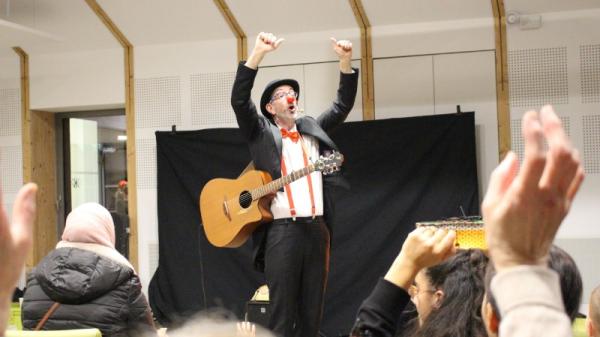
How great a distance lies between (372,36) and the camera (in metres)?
6.47

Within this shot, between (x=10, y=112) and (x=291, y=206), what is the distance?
5109 mm

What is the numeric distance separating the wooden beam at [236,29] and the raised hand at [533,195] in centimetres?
603

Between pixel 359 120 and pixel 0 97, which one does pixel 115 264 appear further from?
pixel 0 97

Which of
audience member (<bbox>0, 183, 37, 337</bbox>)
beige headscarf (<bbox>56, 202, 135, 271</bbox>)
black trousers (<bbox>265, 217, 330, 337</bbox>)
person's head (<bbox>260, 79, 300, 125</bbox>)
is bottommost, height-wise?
black trousers (<bbox>265, 217, 330, 337</bbox>)

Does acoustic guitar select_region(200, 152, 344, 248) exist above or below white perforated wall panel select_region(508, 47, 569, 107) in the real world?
below

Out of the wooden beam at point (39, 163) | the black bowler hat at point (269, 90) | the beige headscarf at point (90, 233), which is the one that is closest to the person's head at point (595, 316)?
the beige headscarf at point (90, 233)

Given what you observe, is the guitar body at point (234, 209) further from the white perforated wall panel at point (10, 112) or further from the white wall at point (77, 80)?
the white perforated wall panel at point (10, 112)

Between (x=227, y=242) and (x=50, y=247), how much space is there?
432cm

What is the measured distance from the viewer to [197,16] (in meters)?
6.68

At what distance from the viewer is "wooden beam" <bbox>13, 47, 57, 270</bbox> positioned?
7465 mm

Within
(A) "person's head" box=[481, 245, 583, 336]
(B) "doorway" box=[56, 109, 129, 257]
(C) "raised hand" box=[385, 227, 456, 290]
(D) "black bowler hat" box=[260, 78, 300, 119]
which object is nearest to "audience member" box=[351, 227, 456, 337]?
(C) "raised hand" box=[385, 227, 456, 290]

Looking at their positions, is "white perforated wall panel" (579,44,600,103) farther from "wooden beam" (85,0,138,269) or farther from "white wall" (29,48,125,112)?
"white wall" (29,48,125,112)

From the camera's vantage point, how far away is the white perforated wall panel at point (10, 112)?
24.7 ft

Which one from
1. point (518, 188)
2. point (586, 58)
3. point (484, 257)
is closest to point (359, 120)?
point (586, 58)
